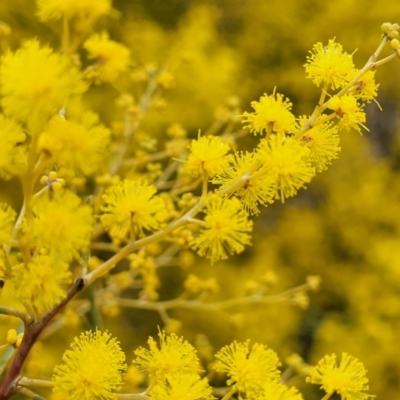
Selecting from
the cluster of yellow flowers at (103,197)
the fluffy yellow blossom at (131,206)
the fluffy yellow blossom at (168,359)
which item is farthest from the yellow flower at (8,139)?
the fluffy yellow blossom at (168,359)

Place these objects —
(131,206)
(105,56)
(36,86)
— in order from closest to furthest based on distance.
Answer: (36,86)
(131,206)
(105,56)

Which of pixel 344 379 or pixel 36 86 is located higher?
pixel 36 86

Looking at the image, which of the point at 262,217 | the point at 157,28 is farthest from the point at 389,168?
the point at 157,28

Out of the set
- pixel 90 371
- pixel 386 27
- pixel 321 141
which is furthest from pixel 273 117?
pixel 90 371

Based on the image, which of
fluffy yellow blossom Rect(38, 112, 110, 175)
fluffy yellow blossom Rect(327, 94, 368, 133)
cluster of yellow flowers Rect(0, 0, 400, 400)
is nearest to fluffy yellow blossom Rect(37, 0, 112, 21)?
cluster of yellow flowers Rect(0, 0, 400, 400)

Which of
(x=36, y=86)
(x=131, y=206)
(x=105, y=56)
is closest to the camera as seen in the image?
(x=36, y=86)

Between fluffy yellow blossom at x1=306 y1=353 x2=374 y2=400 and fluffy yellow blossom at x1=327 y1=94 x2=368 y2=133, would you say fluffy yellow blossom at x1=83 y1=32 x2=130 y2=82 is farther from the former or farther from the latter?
fluffy yellow blossom at x1=306 y1=353 x2=374 y2=400

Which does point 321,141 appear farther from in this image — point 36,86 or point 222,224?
point 36,86
